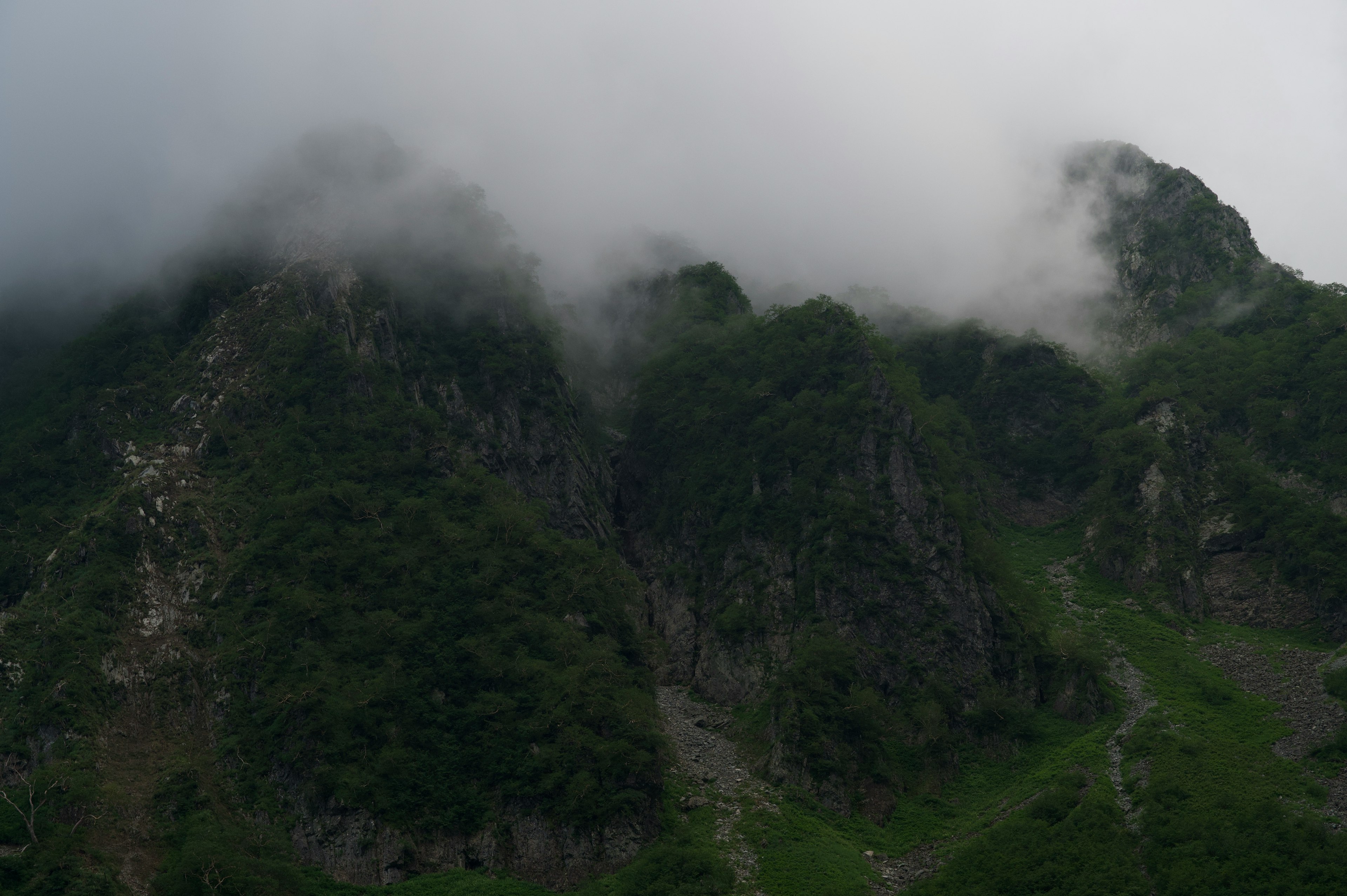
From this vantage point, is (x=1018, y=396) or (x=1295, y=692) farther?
(x=1018, y=396)

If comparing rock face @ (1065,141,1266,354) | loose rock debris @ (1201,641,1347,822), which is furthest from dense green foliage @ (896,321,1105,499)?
loose rock debris @ (1201,641,1347,822)

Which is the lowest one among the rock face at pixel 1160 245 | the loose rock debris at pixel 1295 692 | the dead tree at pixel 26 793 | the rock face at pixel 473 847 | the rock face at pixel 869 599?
the rock face at pixel 473 847

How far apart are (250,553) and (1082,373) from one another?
12712 centimetres

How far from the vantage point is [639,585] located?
124m

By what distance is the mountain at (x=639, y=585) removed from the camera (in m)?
82.4

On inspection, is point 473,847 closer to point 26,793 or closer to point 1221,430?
point 26,793

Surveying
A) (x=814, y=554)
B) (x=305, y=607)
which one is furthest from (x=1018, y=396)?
(x=305, y=607)

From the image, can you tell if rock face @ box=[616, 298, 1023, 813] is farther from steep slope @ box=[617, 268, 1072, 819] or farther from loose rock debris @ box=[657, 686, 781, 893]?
loose rock debris @ box=[657, 686, 781, 893]

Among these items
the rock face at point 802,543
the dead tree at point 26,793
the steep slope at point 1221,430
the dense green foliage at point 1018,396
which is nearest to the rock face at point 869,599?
the rock face at point 802,543

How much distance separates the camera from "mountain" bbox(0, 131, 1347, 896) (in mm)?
82375

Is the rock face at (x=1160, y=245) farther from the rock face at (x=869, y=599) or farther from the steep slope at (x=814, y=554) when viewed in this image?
the rock face at (x=869, y=599)

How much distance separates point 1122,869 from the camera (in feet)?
241

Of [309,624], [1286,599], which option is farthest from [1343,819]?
[309,624]

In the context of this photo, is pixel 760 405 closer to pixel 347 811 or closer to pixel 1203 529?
pixel 1203 529
